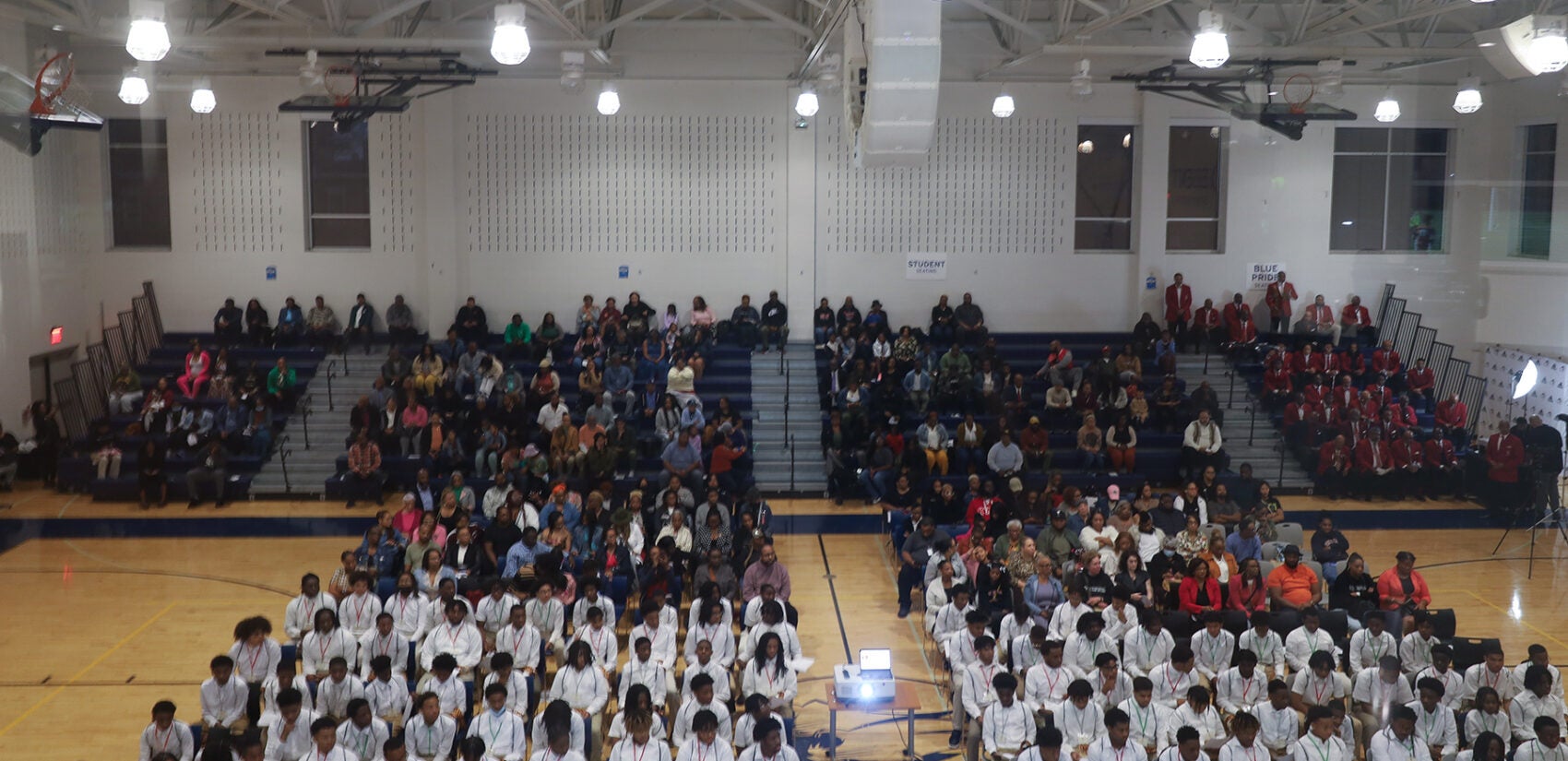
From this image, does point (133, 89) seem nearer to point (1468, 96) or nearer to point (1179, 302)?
point (1468, 96)

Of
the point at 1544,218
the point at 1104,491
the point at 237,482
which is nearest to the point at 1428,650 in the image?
the point at 1544,218

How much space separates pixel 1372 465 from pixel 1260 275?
10.4 ft

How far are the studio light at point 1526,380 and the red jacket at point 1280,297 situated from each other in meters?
5.11

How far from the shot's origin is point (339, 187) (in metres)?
19.0

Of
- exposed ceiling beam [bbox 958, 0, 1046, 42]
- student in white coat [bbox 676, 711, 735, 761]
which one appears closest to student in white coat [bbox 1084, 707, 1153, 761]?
student in white coat [bbox 676, 711, 735, 761]

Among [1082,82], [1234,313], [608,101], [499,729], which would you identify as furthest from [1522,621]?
[608,101]

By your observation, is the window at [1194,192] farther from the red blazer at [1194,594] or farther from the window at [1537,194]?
the red blazer at [1194,594]

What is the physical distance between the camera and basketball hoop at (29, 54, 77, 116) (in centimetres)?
836

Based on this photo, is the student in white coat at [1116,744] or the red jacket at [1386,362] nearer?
the student in white coat at [1116,744]

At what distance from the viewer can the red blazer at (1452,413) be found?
45.3ft

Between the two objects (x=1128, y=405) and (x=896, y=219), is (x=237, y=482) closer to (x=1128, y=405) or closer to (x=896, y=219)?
(x=896, y=219)

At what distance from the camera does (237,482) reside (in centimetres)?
1631

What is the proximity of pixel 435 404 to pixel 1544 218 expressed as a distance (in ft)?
40.6

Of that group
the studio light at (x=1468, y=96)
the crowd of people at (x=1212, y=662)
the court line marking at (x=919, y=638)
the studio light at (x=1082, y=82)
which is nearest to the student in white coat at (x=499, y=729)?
the crowd of people at (x=1212, y=662)
